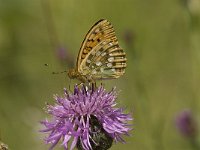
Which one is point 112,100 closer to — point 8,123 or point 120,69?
point 120,69

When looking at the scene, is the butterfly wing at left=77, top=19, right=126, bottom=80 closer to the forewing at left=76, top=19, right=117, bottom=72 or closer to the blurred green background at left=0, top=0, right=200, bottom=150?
the forewing at left=76, top=19, right=117, bottom=72

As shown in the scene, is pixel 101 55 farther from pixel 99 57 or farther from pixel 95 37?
pixel 95 37

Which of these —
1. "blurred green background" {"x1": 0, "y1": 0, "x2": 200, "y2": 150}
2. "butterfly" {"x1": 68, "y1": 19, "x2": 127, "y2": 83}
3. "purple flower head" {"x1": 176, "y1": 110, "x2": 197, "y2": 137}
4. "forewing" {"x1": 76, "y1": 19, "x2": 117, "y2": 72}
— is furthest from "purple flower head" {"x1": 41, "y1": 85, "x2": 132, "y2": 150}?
"blurred green background" {"x1": 0, "y1": 0, "x2": 200, "y2": 150}

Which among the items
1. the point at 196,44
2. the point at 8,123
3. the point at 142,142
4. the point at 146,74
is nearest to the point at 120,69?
the point at 196,44

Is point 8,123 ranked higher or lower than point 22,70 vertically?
lower

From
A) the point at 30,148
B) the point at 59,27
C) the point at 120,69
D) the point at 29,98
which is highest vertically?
the point at 59,27

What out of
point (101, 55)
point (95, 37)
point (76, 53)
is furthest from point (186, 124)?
point (76, 53)

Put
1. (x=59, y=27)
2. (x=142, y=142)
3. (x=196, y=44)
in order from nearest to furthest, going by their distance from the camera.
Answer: (x=196, y=44)
(x=142, y=142)
(x=59, y=27)

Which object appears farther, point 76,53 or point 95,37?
point 76,53
